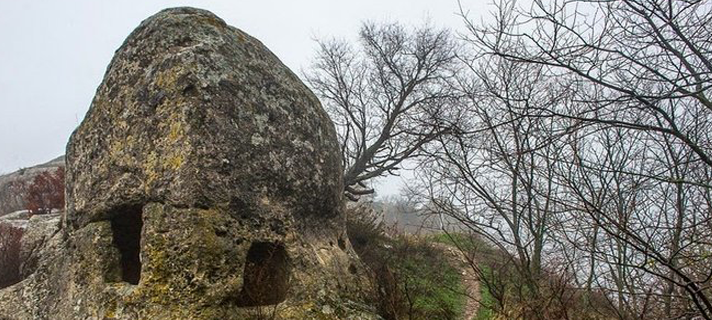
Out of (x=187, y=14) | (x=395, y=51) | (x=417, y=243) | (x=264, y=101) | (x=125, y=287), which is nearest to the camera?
(x=125, y=287)

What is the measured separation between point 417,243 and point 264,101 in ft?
34.4

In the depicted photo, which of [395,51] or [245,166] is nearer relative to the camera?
[245,166]

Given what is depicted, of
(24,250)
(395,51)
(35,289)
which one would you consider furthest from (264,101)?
(395,51)

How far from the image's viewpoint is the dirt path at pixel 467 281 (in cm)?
1016

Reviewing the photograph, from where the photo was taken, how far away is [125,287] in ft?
14.3

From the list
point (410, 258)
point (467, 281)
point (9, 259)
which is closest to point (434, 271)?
point (410, 258)

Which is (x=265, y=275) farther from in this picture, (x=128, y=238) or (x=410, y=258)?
(x=410, y=258)

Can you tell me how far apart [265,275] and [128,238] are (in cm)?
132

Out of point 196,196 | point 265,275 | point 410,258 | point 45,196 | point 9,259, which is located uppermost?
point 410,258

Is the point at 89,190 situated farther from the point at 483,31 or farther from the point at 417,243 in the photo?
the point at 417,243

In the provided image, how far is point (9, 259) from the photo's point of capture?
8.36 m

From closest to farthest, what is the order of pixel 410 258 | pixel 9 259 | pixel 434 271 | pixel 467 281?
pixel 9 259 → pixel 434 271 → pixel 467 281 → pixel 410 258

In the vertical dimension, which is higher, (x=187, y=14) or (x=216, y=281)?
Answer: (x=187, y=14)

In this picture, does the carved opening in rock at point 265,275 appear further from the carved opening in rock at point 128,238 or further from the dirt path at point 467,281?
the dirt path at point 467,281
